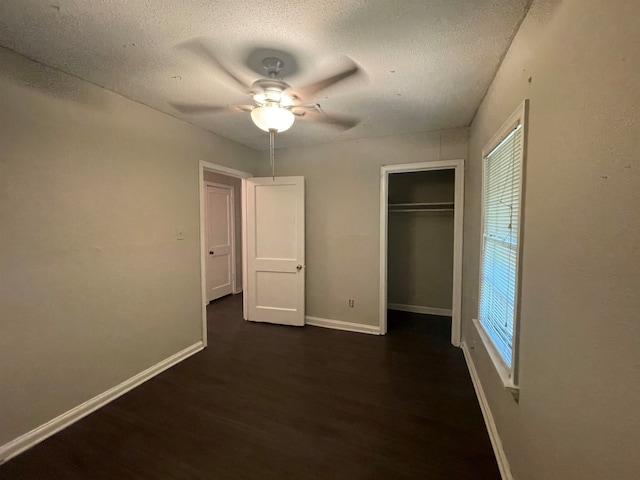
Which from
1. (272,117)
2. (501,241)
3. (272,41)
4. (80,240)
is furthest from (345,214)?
(80,240)

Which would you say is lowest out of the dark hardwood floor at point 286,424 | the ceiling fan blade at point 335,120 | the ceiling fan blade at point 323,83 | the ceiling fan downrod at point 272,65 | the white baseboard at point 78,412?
the dark hardwood floor at point 286,424

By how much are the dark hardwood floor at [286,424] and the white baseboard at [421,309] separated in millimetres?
1293

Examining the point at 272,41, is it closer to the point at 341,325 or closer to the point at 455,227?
the point at 455,227

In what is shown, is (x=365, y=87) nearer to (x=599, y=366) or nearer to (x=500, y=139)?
(x=500, y=139)

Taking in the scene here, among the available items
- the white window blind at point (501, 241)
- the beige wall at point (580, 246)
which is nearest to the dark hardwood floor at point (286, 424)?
the beige wall at point (580, 246)

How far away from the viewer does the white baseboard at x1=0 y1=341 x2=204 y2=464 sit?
1737 mm

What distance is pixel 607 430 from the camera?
30.2 inches

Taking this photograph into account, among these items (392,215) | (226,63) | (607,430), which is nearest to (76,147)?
(226,63)

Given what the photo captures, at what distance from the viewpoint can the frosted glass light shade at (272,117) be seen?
188 cm

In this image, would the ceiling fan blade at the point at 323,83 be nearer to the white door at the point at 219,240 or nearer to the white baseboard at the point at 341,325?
the white baseboard at the point at 341,325

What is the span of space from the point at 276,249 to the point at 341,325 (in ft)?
4.34

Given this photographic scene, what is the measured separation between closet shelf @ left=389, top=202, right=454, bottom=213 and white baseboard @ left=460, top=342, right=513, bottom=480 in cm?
210

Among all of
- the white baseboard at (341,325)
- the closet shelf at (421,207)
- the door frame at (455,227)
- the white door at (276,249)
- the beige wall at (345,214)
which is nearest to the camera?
the door frame at (455,227)

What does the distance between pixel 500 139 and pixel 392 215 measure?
2.80 m
